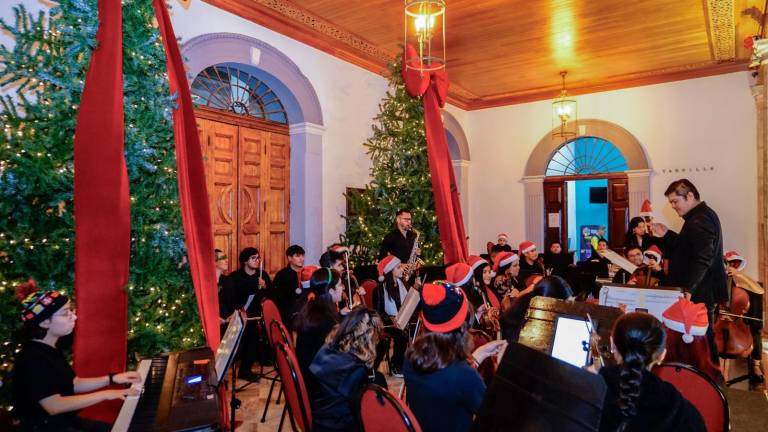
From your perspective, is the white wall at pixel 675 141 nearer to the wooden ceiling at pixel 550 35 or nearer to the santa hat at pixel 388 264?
the wooden ceiling at pixel 550 35

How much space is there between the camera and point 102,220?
115 inches

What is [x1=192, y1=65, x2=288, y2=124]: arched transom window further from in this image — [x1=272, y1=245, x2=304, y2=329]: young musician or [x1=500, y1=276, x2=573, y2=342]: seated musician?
[x1=500, y1=276, x2=573, y2=342]: seated musician

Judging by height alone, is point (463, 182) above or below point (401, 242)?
above

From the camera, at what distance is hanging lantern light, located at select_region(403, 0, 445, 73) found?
515 cm

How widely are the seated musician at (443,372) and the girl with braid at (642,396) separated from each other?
1.81ft

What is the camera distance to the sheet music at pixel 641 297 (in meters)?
2.90

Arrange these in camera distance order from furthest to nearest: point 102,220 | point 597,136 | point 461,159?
point 461,159 < point 597,136 < point 102,220

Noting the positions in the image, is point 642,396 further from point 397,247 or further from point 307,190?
point 307,190

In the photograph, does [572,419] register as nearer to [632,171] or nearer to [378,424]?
[378,424]

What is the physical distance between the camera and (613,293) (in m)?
3.07

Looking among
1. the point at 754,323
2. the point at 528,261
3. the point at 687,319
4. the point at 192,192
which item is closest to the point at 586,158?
the point at 528,261

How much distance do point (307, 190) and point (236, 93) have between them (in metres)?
1.63

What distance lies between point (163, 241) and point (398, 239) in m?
3.25

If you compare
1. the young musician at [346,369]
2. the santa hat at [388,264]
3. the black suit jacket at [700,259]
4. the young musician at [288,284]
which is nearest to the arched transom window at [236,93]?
the young musician at [288,284]
